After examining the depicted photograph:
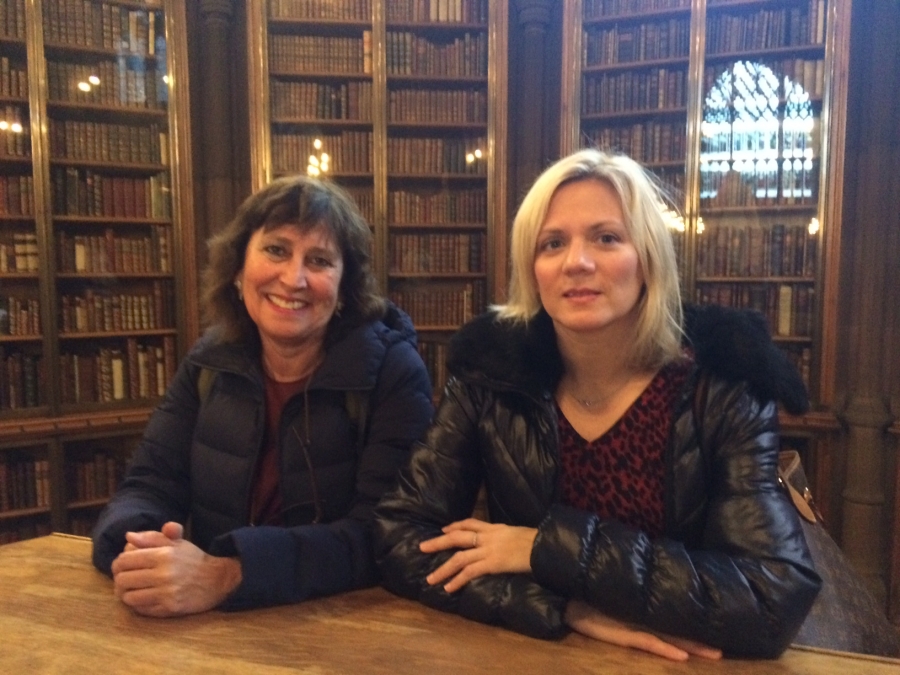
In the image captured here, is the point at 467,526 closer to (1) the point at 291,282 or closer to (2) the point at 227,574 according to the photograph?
(2) the point at 227,574

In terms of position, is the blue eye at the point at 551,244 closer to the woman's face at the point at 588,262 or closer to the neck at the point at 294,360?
the woman's face at the point at 588,262

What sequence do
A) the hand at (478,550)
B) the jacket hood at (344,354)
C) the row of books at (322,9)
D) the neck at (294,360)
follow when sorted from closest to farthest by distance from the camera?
1. the hand at (478,550)
2. the jacket hood at (344,354)
3. the neck at (294,360)
4. the row of books at (322,9)

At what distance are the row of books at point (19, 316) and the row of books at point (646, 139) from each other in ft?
10.2

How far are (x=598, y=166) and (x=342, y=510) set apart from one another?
918 mm

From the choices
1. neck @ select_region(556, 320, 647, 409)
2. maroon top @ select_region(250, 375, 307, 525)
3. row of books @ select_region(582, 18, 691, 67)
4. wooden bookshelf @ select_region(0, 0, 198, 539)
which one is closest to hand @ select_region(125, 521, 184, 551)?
maroon top @ select_region(250, 375, 307, 525)

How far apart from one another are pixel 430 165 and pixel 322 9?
104 cm

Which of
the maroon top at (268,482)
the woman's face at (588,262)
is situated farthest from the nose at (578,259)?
the maroon top at (268,482)

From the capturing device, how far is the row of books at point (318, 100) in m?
3.89

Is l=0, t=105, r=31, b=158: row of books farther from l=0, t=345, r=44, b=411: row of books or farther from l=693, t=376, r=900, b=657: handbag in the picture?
l=693, t=376, r=900, b=657: handbag

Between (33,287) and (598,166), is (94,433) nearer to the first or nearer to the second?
(33,287)

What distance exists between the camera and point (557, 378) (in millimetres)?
1410

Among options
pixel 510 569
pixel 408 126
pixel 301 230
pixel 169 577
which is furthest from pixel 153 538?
pixel 408 126

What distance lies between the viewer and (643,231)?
4.27ft

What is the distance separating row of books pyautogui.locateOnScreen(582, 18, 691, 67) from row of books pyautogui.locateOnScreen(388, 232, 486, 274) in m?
1.19
